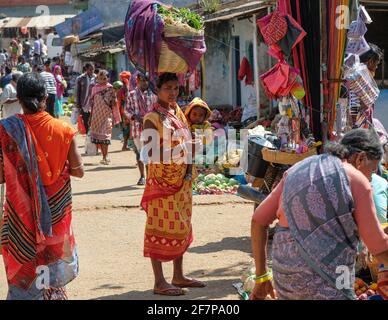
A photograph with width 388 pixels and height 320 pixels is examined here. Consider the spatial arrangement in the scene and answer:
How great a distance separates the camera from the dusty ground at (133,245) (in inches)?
263

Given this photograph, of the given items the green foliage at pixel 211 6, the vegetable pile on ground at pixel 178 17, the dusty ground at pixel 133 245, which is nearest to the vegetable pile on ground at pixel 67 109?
the green foliage at pixel 211 6

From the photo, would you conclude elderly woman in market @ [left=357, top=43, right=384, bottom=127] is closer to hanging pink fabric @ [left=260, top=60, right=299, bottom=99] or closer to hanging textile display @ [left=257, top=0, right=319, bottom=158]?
hanging textile display @ [left=257, top=0, right=319, bottom=158]

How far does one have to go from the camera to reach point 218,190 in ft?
36.9

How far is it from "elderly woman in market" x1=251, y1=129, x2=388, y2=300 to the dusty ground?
2603 mm

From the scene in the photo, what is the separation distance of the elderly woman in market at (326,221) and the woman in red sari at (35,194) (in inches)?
73.3

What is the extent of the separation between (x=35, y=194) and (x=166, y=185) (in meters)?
1.53

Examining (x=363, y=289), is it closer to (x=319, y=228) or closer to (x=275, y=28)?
(x=319, y=228)

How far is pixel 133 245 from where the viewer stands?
8.26 metres

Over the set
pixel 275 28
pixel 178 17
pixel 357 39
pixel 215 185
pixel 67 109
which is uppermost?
pixel 178 17

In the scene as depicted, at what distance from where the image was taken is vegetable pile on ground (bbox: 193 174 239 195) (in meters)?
11.2

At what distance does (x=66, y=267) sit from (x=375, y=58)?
157 inches

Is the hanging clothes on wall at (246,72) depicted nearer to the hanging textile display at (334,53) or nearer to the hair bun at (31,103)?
the hanging textile display at (334,53)

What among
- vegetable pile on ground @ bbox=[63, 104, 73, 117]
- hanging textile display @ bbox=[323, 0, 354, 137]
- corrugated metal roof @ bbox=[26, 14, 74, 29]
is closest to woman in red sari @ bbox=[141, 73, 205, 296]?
hanging textile display @ bbox=[323, 0, 354, 137]

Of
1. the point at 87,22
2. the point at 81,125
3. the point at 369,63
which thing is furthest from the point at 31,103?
the point at 87,22
